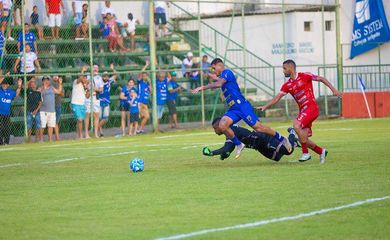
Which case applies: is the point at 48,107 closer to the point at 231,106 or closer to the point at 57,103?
the point at 57,103

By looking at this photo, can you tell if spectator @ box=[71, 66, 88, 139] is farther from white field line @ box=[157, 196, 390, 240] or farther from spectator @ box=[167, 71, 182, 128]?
white field line @ box=[157, 196, 390, 240]

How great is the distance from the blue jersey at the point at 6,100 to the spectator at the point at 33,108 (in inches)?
22.6

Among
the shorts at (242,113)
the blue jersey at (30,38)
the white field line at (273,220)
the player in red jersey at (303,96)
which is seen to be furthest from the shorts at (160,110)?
the white field line at (273,220)

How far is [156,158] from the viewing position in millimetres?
21078

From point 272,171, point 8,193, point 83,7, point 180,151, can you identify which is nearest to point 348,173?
point 272,171

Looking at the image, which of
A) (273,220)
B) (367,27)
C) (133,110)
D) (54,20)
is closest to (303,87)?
(273,220)

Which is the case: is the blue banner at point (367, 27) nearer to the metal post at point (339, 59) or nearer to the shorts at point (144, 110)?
the metal post at point (339, 59)

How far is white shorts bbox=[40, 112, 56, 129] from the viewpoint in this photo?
30.2m

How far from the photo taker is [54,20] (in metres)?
32.6

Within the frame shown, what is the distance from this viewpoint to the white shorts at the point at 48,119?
30189 mm

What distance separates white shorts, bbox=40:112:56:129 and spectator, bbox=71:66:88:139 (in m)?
0.93

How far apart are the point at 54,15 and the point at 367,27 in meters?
15.0

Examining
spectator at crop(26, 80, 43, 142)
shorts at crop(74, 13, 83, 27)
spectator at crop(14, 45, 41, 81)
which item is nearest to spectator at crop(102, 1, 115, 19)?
shorts at crop(74, 13, 83, 27)

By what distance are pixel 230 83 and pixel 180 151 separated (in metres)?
4.34
